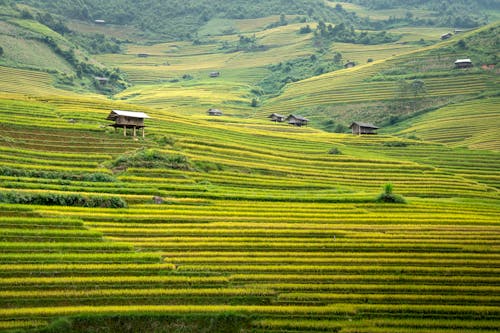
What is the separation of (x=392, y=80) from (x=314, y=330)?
327ft

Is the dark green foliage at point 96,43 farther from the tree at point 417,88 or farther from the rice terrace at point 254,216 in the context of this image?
the tree at point 417,88

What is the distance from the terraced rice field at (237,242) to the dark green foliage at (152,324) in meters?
0.26

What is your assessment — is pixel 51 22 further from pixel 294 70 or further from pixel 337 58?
pixel 337 58

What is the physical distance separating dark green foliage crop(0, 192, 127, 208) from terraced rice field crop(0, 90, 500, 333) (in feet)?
3.61

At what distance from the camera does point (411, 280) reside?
1346 inches

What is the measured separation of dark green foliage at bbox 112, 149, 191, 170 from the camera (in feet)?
173

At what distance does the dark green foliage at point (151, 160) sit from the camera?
5284cm

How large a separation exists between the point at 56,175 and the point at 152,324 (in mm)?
23734

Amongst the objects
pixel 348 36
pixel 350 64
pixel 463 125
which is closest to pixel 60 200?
pixel 463 125

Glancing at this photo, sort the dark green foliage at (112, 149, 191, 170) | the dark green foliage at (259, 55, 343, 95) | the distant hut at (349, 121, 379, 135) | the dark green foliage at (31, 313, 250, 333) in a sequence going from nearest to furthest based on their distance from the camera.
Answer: the dark green foliage at (31, 313, 250, 333) < the dark green foliage at (112, 149, 191, 170) < the distant hut at (349, 121, 379, 135) < the dark green foliage at (259, 55, 343, 95)

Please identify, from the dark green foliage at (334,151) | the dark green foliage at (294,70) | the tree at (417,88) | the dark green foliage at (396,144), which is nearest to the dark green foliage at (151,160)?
the dark green foliage at (334,151)

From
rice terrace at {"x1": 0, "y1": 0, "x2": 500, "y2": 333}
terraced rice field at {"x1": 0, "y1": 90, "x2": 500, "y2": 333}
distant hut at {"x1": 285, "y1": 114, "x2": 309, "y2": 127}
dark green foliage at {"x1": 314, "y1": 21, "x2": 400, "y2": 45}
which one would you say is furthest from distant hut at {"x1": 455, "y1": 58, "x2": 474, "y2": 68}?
terraced rice field at {"x1": 0, "y1": 90, "x2": 500, "y2": 333}

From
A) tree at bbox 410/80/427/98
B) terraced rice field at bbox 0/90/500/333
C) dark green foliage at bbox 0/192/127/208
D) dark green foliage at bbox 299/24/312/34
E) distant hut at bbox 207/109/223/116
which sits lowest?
terraced rice field at bbox 0/90/500/333

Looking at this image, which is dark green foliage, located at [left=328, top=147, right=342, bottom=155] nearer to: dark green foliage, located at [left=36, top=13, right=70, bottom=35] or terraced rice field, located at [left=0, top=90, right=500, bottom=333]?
terraced rice field, located at [left=0, top=90, right=500, bottom=333]
